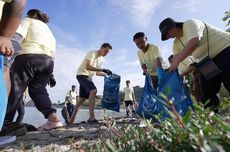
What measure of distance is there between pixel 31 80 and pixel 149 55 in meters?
2.42

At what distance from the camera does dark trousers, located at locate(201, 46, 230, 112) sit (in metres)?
3.54

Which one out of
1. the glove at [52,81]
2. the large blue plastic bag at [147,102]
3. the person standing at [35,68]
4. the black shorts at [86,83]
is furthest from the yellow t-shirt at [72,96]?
the large blue plastic bag at [147,102]

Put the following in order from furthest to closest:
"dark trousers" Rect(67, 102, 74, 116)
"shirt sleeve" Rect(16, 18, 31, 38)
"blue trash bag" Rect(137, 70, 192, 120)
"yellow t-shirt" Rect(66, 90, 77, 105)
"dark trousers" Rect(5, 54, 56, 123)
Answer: "yellow t-shirt" Rect(66, 90, 77, 105) → "dark trousers" Rect(67, 102, 74, 116) → "shirt sleeve" Rect(16, 18, 31, 38) → "dark trousers" Rect(5, 54, 56, 123) → "blue trash bag" Rect(137, 70, 192, 120)

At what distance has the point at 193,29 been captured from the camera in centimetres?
358

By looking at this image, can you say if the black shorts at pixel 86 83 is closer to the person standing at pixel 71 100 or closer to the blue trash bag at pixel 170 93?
the blue trash bag at pixel 170 93

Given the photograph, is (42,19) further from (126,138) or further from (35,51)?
(126,138)

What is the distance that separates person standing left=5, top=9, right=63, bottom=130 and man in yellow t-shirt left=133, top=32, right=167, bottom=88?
177 cm

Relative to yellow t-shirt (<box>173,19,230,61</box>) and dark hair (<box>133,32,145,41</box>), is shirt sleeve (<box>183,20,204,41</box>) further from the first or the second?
dark hair (<box>133,32,145,41</box>)

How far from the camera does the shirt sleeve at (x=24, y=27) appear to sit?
A: 4.36 metres

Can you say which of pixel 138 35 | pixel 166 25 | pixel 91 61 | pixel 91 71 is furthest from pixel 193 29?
pixel 91 71

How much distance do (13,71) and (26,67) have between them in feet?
0.62

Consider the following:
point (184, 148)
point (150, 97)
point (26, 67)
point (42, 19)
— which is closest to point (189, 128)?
point (184, 148)

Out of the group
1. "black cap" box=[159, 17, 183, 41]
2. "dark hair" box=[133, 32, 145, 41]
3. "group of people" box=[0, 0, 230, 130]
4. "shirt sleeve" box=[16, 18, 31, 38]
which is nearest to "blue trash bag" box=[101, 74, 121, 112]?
"group of people" box=[0, 0, 230, 130]

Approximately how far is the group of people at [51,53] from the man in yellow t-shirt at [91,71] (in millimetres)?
517
